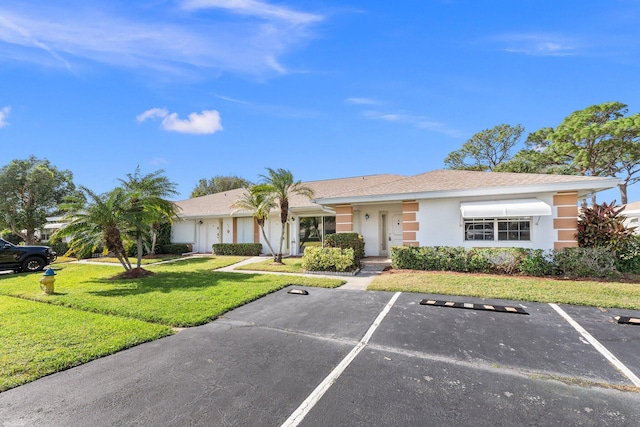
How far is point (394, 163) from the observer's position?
1045 inches

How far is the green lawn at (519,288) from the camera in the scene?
Answer: 761cm

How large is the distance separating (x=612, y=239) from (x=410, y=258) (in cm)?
734

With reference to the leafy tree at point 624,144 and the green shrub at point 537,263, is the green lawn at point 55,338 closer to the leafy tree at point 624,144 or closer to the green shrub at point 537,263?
the green shrub at point 537,263

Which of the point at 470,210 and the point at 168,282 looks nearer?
the point at 168,282

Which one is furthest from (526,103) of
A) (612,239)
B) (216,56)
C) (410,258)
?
(216,56)

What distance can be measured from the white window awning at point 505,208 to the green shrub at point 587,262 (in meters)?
1.77

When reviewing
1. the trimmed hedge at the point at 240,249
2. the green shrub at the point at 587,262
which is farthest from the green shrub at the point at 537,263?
the trimmed hedge at the point at 240,249

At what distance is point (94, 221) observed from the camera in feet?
36.2

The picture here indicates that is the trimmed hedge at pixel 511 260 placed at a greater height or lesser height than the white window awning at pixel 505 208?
lesser

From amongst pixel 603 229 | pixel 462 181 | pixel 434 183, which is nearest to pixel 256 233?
pixel 434 183

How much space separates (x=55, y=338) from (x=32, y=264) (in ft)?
45.4

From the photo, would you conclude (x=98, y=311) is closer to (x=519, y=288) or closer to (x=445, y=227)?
(x=519, y=288)

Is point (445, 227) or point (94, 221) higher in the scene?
point (94, 221)

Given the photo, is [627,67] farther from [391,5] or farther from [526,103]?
[391,5]
